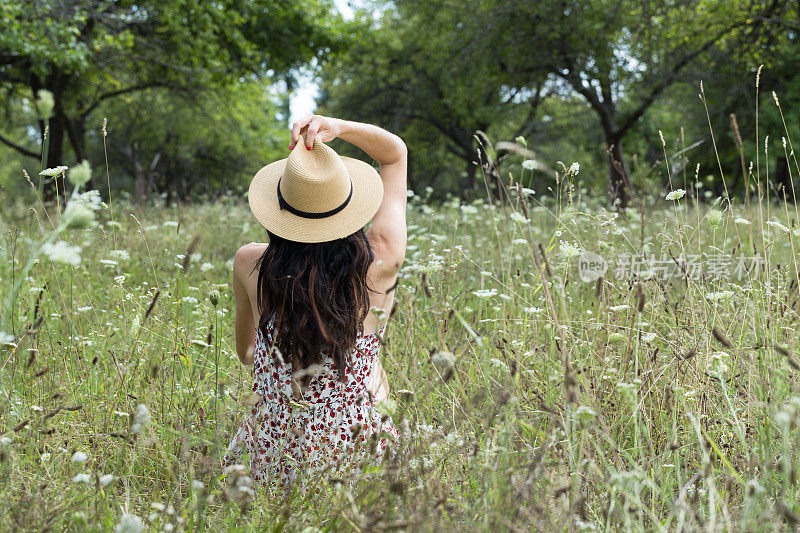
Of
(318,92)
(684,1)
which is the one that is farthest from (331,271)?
(318,92)

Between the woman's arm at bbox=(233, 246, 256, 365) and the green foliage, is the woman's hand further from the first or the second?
the green foliage

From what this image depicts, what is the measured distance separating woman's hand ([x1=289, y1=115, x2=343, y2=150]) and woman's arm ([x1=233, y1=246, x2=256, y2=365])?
47cm

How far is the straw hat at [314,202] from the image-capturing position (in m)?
2.05

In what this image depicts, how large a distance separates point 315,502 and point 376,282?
778 millimetres

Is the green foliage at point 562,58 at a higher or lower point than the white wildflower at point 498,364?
higher

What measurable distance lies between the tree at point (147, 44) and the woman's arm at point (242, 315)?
8.12 m

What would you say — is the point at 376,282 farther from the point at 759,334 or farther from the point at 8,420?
the point at 759,334

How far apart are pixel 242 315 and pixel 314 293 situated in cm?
60

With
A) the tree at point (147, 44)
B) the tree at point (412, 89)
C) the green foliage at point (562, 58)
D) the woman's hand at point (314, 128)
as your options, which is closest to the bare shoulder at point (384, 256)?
the woman's hand at point (314, 128)

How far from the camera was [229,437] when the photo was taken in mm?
2365

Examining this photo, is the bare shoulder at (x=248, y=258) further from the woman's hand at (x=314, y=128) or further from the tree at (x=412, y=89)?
the tree at (x=412, y=89)

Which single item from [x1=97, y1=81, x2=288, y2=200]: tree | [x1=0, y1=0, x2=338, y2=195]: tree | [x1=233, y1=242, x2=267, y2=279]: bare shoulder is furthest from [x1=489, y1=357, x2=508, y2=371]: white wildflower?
[x1=0, y1=0, x2=338, y2=195]: tree

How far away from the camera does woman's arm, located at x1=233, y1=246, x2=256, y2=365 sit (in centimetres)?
236

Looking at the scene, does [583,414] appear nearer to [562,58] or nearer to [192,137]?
[562,58]
